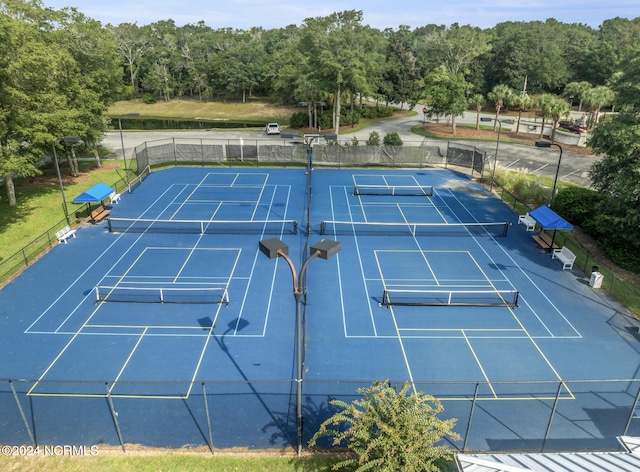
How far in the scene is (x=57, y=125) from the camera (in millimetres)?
26891

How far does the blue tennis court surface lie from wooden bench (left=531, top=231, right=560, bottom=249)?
57 centimetres

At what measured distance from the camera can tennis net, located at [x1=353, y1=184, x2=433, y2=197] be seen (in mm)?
32325

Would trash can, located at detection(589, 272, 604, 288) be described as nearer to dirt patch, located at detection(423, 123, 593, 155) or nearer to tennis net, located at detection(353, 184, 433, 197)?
tennis net, located at detection(353, 184, 433, 197)

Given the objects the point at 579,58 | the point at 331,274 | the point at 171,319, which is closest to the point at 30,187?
the point at 171,319

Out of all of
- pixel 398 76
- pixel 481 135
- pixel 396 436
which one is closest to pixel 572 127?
pixel 481 135

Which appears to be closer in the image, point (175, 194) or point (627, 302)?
point (627, 302)

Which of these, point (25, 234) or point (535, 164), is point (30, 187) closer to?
point (25, 234)

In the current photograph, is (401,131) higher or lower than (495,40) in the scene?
lower

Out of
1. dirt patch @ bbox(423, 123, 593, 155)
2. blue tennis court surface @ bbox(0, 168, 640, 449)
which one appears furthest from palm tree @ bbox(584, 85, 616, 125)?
blue tennis court surface @ bbox(0, 168, 640, 449)

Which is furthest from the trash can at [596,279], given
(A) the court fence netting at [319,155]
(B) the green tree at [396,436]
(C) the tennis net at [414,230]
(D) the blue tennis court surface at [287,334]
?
(A) the court fence netting at [319,155]

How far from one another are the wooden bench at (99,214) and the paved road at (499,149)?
58.4 ft

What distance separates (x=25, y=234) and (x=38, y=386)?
566 inches

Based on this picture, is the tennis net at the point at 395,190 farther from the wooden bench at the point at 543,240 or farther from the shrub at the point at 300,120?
the shrub at the point at 300,120

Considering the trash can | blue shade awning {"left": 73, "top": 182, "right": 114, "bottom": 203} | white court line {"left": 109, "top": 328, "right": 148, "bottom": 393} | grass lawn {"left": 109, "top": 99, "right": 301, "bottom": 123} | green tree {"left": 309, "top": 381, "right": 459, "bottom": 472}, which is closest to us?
green tree {"left": 309, "top": 381, "right": 459, "bottom": 472}
